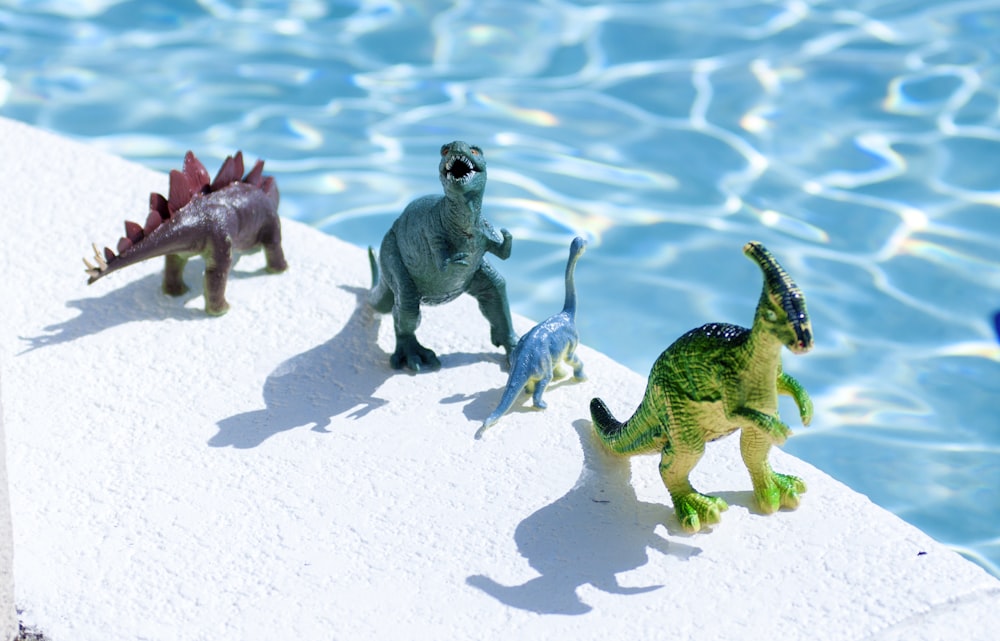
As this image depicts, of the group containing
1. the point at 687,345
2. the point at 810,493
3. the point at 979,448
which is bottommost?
the point at 979,448

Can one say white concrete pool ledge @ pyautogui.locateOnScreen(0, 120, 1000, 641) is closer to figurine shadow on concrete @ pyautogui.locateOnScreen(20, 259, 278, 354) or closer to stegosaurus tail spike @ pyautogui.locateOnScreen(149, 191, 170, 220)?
figurine shadow on concrete @ pyautogui.locateOnScreen(20, 259, 278, 354)

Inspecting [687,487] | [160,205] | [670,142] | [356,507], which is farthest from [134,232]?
[670,142]

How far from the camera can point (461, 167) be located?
126 inches

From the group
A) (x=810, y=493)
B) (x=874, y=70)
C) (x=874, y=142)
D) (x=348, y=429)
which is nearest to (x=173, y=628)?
(x=348, y=429)

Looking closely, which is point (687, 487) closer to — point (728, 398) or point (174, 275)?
point (728, 398)

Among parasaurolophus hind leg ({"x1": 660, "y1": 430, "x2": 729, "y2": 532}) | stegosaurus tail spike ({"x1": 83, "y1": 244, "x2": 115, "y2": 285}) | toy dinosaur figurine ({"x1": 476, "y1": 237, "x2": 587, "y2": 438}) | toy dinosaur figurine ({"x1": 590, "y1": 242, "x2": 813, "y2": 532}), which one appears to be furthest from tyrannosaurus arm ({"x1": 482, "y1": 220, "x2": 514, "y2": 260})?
stegosaurus tail spike ({"x1": 83, "y1": 244, "x2": 115, "y2": 285})

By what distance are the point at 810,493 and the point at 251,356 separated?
1.46 metres

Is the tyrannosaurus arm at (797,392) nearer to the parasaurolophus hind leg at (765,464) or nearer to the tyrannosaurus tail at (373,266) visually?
the parasaurolophus hind leg at (765,464)

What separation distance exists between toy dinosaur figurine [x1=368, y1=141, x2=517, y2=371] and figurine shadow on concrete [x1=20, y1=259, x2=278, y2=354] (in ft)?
1.94

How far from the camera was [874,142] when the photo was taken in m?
5.84

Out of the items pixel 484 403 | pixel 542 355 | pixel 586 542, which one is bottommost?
pixel 586 542

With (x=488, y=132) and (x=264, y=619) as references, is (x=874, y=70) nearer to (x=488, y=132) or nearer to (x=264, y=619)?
(x=488, y=132)

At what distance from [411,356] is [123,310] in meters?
0.85

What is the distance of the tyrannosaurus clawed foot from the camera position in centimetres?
352
